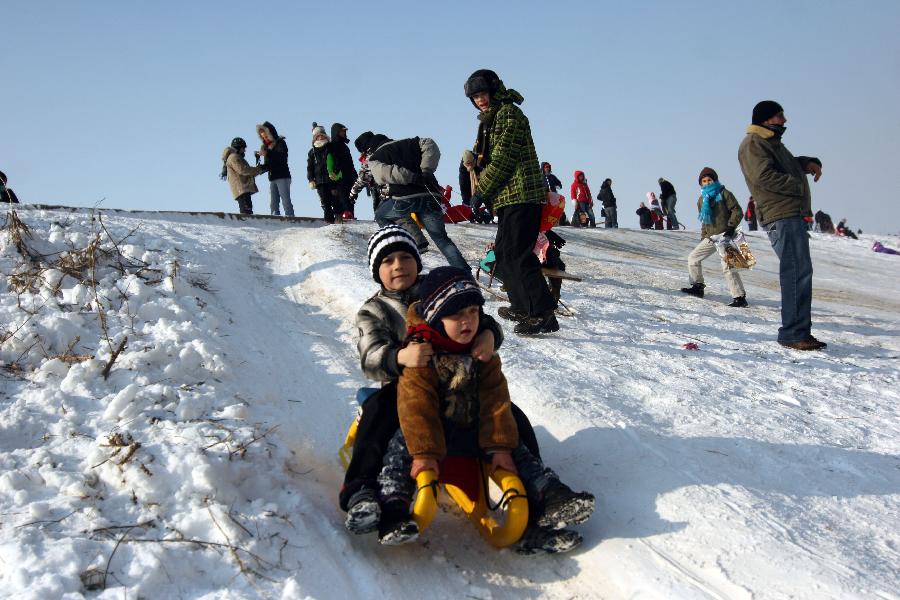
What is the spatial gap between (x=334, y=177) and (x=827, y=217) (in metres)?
30.1

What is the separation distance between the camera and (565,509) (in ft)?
9.46

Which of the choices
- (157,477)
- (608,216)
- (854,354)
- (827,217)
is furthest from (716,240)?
(827,217)

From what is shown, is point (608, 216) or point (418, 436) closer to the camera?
point (418, 436)

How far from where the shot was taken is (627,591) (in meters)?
2.66

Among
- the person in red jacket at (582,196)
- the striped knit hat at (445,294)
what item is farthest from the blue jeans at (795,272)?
the person in red jacket at (582,196)

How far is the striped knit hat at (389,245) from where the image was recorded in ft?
12.2

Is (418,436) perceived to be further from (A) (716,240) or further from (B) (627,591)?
(A) (716,240)

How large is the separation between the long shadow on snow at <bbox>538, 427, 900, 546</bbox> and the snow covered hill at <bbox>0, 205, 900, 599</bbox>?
14 millimetres

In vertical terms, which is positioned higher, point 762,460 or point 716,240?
point 716,240

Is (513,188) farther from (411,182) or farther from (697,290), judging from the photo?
(697,290)

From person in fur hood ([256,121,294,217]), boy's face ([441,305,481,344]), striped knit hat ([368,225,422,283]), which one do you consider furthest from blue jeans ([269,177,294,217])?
boy's face ([441,305,481,344])

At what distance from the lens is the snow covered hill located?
102 inches

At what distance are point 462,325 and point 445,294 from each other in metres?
0.16

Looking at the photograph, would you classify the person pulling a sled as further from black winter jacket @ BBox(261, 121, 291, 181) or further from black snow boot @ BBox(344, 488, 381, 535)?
black winter jacket @ BBox(261, 121, 291, 181)
